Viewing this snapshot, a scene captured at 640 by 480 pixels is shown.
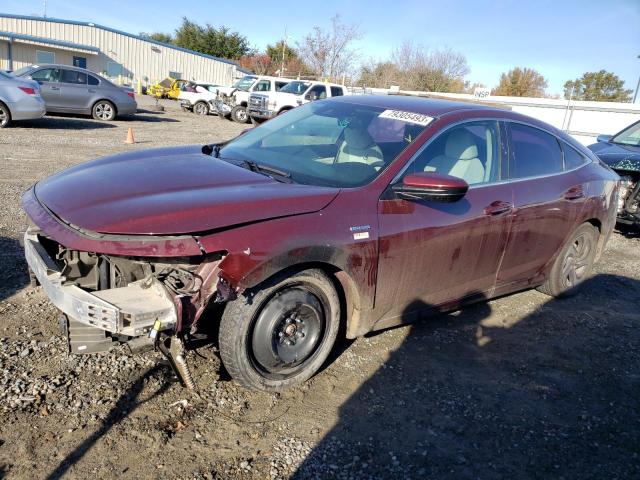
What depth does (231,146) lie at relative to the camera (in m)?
4.24

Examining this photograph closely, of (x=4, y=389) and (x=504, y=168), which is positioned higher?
(x=504, y=168)

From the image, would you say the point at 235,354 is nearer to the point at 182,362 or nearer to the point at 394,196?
the point at 182,362

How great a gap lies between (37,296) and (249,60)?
201 feet

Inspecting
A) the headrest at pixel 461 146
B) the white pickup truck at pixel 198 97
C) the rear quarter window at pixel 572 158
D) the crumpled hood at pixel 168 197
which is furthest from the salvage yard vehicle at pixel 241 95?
the crumpled hood at pixel 168 197

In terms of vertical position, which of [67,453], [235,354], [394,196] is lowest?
[67,453]

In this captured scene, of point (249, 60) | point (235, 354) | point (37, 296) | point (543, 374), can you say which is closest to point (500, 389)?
point (543, 374)

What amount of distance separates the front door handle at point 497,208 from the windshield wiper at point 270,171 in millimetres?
1493

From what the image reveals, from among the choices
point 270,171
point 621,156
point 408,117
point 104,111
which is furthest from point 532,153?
point 104,111

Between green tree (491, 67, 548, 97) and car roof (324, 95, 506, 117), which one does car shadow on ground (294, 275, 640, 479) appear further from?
green tree (491, 67, 548, 97)

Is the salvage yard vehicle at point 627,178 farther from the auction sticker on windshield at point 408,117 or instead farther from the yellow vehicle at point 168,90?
the yellow vehicle at point 168,90

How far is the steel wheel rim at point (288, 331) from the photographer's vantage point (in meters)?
3.00

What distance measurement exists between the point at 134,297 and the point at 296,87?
66.8 feet

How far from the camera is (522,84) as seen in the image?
2148 inches

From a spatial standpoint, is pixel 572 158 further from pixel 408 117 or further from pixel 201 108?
pixel 201 108
